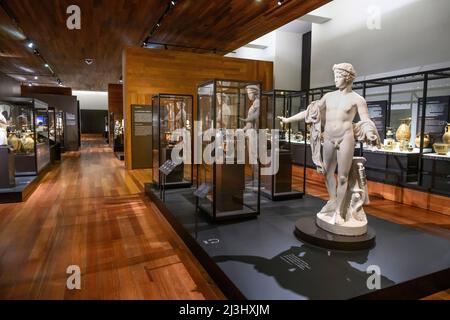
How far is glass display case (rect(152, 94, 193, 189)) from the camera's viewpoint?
5.47m

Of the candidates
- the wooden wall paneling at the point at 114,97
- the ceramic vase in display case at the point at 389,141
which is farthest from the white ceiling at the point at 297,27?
the wooden wall paneling at the point at 114,97

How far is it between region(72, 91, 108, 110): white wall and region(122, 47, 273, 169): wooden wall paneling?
718 inches

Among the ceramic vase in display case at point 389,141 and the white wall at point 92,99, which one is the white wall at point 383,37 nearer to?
the ceramic vase in display case at point 389,141

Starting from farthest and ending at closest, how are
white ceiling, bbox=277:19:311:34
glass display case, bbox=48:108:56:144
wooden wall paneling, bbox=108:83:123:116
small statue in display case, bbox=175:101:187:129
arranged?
wooden wall paneling, bbox=108:83:123:116, glass display case, bbox=48:108:56:144, white ceiling, bbox=277:19:311:34, small statue in display case, bbox=175:101:187:129

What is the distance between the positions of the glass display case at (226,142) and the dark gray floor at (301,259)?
0.31 m

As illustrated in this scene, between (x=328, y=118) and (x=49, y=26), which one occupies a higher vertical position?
(x=49, y=26)

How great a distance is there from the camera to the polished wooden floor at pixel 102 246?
2400 mm

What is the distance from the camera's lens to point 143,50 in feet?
27.2

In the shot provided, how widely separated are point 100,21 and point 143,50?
170 cm

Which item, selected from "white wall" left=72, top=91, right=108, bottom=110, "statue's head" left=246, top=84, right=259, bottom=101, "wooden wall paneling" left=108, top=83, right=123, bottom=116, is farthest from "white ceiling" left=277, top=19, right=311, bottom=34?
"white wall" left=72, top=91, right=108, bottom=110

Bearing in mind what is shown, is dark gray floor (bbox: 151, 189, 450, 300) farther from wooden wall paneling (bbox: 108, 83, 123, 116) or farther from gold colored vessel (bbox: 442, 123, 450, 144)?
wooden wall paneling (bbox: 108, 83, 123, 116)
